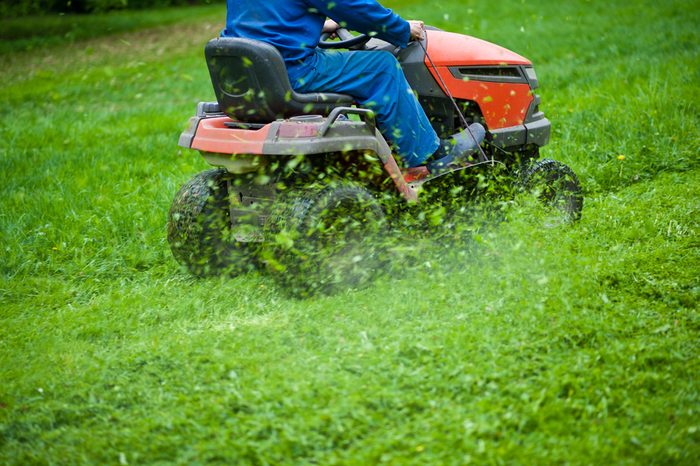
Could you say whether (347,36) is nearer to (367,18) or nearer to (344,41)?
(344,41)

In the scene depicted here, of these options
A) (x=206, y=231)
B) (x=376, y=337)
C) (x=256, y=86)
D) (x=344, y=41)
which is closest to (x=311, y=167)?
(x=256, y=86)

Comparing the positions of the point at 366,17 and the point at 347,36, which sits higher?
the point at 366,17

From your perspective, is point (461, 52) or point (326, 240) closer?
point (326, 240)

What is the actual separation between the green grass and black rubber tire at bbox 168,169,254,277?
12cm

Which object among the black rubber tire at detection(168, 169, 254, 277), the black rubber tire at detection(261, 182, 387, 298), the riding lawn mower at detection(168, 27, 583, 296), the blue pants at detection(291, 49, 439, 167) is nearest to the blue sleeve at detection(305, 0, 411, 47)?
the blue pants at detection(291, 49, 439, 167)

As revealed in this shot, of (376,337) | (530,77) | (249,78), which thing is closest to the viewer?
(376,337)

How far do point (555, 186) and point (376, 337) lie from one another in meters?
1.84

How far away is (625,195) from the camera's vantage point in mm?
5270

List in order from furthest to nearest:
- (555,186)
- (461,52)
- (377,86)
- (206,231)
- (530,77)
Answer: (530,77) → (555,186) → (461,52) → (206,231) → (377,86)

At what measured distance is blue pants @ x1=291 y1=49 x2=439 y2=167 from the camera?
152 inches

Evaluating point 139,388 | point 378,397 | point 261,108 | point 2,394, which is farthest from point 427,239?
point 2,394

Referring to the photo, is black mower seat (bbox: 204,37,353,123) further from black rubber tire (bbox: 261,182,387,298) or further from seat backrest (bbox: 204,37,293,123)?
black rubber tire (bbox: 261,182,387,298)

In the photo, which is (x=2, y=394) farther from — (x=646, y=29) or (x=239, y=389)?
(x=646, y=29)

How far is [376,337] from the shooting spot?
11.0 ft
